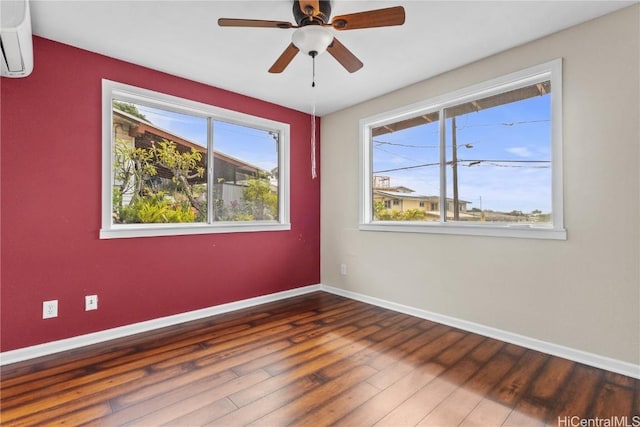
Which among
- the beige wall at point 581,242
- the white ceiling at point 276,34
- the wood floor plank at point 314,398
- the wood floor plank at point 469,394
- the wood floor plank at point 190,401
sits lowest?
the wood floor plank at point 469,394

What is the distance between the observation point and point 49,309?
2.45 m

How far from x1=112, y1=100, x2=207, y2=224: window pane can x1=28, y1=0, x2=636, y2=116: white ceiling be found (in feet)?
1.57

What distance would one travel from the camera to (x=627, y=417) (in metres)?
1.68

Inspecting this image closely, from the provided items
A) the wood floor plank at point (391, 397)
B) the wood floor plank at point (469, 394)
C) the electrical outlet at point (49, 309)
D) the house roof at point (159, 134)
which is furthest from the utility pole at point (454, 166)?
the electrical outlet at point (49, 309)

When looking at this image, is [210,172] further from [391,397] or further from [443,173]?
[391,397]

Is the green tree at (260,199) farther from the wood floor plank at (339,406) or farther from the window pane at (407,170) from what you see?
the wood floor plank at (339,406)

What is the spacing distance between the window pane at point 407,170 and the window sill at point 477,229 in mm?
147

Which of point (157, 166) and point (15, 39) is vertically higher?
point (15, 39)

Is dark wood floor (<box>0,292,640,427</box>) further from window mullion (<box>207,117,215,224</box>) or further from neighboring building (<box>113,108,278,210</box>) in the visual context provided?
neighboring building (<box>113,108,278,210</box>)

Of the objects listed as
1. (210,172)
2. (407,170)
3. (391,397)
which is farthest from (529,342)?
(210,172)

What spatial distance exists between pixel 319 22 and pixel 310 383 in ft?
7.41

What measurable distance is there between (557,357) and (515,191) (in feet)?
4.34

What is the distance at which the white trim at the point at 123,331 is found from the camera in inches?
92.0

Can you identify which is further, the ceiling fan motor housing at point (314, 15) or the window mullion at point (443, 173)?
the window mullion at point (443, 173)
